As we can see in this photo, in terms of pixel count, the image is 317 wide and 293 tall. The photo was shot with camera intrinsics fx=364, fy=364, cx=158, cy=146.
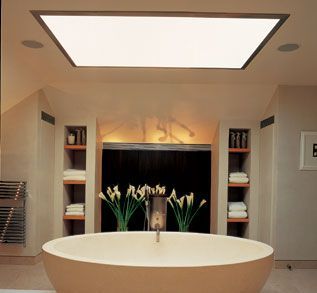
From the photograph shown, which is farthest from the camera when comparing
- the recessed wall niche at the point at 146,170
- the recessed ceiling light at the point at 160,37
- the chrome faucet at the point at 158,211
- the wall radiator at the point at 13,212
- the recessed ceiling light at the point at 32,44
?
the recessed wall niche at the point at 146,170

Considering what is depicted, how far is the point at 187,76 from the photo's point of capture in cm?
389

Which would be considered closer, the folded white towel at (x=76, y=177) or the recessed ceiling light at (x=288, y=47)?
the recessed ceiling light at (x=288, y=47)

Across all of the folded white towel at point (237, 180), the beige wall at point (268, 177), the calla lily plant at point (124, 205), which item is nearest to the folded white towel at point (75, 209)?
the calla lily plant at point (124, 205)

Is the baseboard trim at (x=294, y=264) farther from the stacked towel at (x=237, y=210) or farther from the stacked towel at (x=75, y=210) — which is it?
the stacked towel at (x=75, y=210)

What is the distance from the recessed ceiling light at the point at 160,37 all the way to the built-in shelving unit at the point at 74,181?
1.54m

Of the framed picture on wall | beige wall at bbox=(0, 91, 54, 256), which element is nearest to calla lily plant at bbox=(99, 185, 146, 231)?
beige wall at bbox=(0, 91, 54, 256)

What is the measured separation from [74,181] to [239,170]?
7.57 ft

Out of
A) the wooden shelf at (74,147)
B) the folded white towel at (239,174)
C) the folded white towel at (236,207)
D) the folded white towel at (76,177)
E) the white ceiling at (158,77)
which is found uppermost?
the white ceiling at (158,77)

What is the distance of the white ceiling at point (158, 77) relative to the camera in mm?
2260

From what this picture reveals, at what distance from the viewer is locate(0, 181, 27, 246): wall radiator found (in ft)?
13.4

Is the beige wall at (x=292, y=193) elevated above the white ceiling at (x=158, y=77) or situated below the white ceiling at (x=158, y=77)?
below

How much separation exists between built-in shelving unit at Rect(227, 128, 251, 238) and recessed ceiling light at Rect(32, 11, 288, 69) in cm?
154

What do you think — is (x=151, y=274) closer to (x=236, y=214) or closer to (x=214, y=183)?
(x=236, y=214)

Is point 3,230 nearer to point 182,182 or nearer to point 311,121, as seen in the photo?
point 182,182
